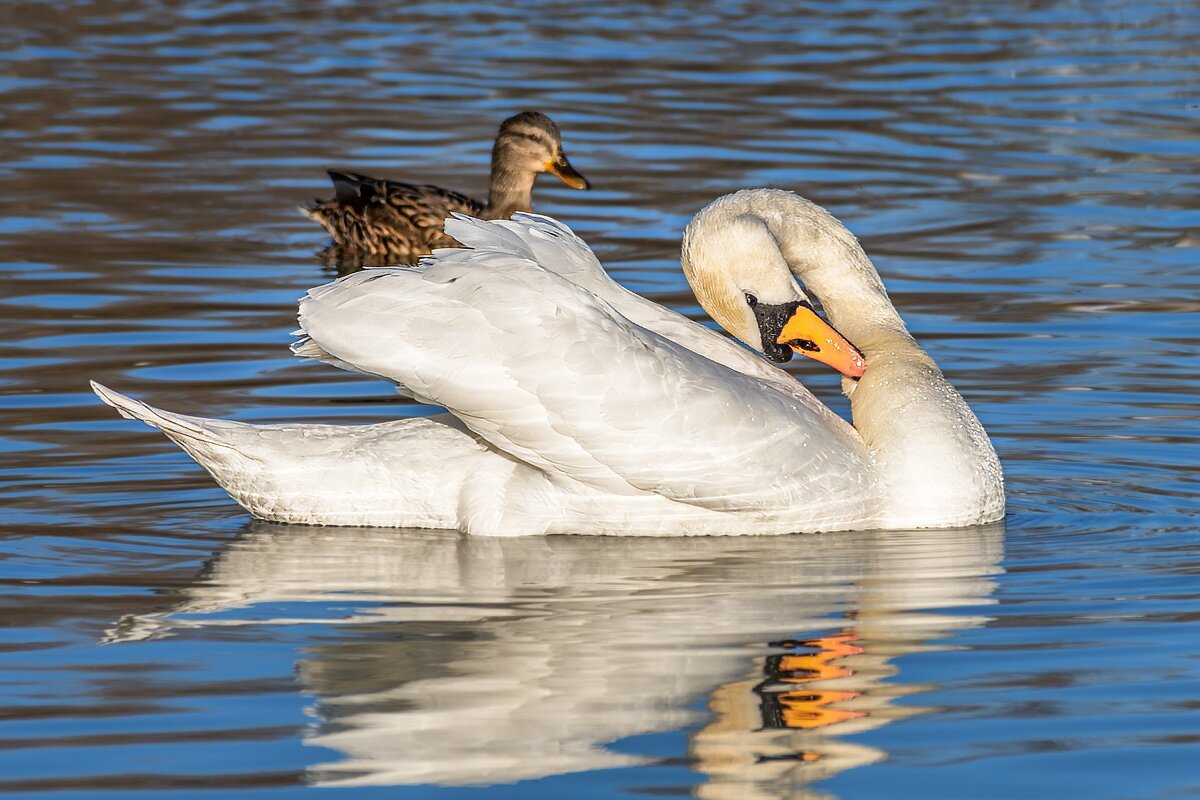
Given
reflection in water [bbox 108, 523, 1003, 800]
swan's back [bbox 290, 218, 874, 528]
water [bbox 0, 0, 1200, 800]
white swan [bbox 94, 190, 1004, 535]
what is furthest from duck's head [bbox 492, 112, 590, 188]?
swan's back [bbox 290, 218, 874, 528]

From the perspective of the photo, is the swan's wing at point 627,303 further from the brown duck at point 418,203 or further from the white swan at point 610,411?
the brown duck at point 418,203

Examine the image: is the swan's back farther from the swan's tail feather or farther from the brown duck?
the brown duck

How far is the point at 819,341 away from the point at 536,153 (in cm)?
749

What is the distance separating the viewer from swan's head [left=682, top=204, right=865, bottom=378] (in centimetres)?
845

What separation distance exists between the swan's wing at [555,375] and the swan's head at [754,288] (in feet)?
1.99

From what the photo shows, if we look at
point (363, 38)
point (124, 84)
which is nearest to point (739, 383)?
point (124, 84)

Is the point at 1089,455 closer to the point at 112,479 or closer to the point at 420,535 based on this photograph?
the point at 420,535

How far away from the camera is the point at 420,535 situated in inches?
332

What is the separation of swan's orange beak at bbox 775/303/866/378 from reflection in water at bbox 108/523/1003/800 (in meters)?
0.74

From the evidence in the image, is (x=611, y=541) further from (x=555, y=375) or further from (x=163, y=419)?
(x=163, y=419)

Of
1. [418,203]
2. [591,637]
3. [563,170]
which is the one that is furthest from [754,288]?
[563,170]

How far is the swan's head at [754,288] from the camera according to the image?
333 inches

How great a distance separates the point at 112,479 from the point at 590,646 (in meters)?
3.14

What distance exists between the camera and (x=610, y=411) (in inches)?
305
